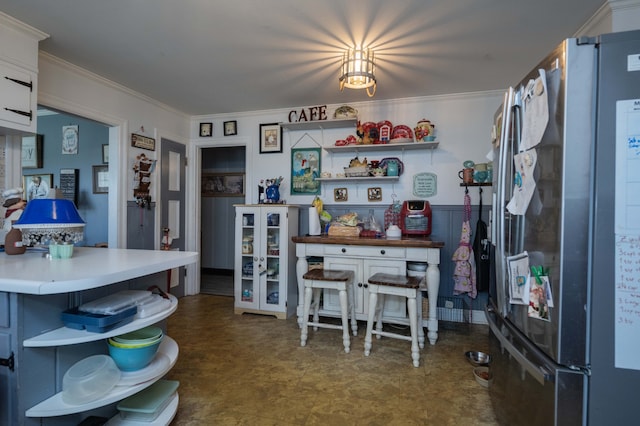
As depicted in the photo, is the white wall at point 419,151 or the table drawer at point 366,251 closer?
the table drawer at point 366,251

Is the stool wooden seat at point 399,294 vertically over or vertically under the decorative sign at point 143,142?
under

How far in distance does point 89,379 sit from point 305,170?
285 cm

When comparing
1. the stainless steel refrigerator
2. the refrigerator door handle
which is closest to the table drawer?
the refrigerator door handle

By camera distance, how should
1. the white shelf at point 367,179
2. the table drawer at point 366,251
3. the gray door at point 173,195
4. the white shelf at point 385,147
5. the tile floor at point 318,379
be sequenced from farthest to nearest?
the gray door at point 173,195 < the white shelf at point 367,179 < the white shelf at point 385,147 < the table drawer at point 366,251 < the tile floor at point 318,379

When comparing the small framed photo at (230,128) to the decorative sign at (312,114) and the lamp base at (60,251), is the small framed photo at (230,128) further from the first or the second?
the lamp base at (60,251)

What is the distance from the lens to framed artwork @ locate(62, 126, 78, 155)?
4.00 meters

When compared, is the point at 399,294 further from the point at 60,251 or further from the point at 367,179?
the point at 60,251

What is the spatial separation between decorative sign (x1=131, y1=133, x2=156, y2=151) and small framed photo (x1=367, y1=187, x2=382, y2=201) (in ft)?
8.18

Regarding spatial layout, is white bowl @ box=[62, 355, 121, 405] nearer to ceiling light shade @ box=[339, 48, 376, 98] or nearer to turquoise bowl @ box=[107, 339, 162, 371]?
turquoise bowl @ box=[107, 339, 162, 371]

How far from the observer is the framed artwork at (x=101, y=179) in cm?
384

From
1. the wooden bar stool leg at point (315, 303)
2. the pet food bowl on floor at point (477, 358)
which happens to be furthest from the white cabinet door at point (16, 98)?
the pet food bowl on floor at point (477, 358)

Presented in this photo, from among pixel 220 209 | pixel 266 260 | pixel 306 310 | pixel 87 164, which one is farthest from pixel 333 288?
pixel 220 209

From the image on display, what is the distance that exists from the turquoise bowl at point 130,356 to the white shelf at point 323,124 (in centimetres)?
267

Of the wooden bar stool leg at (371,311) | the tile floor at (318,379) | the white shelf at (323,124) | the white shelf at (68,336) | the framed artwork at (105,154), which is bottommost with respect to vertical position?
the tile floor at (318,379)
